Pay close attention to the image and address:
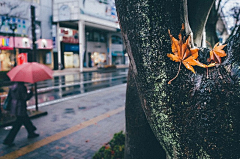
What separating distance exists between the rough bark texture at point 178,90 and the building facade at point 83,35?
879 inches

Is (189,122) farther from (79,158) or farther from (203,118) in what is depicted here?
(79,158)

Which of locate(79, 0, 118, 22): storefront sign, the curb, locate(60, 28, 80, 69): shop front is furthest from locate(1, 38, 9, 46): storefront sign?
the curb

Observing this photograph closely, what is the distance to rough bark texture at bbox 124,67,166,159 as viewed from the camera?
292cm

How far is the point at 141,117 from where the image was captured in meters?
2.92

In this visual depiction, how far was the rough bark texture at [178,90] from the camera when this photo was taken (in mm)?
1347

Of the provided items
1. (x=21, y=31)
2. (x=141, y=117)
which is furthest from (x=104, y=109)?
(x=21, y=31)

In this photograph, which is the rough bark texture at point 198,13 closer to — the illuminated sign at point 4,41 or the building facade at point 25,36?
the building facade at point 25,36

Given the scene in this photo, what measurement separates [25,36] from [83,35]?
9.47m

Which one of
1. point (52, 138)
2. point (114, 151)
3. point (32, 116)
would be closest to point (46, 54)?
point (32, 116)

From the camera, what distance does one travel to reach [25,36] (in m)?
28.7

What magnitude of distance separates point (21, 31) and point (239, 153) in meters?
30.1

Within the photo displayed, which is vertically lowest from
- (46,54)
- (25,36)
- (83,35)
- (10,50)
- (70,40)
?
(46,54)

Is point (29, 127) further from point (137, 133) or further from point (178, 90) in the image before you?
point (178, 90)

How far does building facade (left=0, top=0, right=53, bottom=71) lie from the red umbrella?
18535 millimetres
